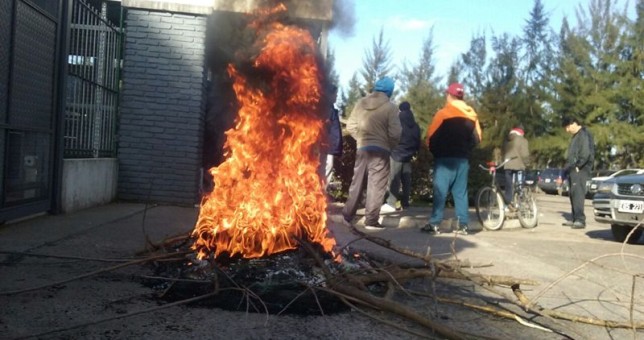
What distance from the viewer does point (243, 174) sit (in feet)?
15.8

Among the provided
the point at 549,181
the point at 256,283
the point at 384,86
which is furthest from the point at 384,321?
the point at 549,181

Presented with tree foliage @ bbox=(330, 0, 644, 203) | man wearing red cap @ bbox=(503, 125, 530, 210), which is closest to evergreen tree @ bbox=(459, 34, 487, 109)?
tree foliage @ bbox=(330, 0, 644, 203)

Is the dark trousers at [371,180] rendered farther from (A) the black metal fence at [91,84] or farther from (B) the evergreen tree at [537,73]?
(B) the evergreen tree at [537,73]

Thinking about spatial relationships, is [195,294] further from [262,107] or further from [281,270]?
[262,107]

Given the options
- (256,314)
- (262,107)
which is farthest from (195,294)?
(262,107)

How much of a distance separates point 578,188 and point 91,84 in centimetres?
803

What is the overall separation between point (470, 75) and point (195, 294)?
1698 inches

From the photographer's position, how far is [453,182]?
810 centimetres

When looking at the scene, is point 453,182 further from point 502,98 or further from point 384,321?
point 502,98

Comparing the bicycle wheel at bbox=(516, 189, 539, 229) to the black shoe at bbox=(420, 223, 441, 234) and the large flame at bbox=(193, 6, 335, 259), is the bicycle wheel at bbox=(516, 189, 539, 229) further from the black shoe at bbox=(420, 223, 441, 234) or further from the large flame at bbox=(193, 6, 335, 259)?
the large flame at bbox=(193, 6, 335, 259)

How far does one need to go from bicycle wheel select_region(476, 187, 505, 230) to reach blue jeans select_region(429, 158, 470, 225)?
50.6 inches

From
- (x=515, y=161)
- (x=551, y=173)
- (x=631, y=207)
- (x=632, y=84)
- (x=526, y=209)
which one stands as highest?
(x=632, y=84)

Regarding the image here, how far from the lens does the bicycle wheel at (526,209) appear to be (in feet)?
32.0

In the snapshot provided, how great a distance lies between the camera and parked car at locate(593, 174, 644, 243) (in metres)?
8.32
